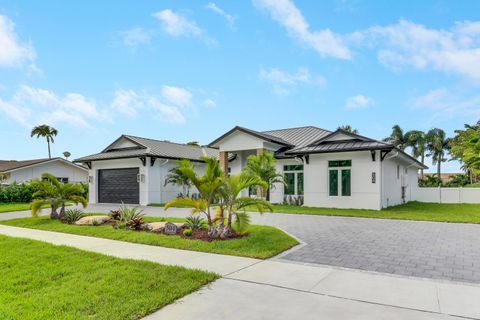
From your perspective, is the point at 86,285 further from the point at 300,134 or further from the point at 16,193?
the point at 16,193

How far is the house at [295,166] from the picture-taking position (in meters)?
16.8

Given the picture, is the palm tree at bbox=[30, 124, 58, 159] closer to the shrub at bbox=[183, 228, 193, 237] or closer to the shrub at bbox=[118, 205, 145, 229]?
the shrub at bbox=[118, 205, 145, 229]

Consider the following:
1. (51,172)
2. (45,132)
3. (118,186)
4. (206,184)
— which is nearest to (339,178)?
(206,184)

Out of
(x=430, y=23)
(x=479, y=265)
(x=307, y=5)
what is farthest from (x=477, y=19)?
(x=479, y=265)

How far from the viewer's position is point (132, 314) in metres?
3.81

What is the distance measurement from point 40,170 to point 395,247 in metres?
35.0

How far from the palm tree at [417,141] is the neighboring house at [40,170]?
45450 mm

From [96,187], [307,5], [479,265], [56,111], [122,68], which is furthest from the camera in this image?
[96,187]

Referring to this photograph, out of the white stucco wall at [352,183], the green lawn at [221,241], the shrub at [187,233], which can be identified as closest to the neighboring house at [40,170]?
the green lawn at [221,241]

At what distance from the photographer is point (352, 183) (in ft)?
56.0

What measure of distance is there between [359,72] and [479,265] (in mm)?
10705

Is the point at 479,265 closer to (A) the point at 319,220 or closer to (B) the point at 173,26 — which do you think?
(A) the point at 319,220

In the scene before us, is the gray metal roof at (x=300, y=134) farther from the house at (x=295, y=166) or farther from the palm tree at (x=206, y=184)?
the palm tree at (x=206, y=184)

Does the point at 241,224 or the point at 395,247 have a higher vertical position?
the point at 241,224
